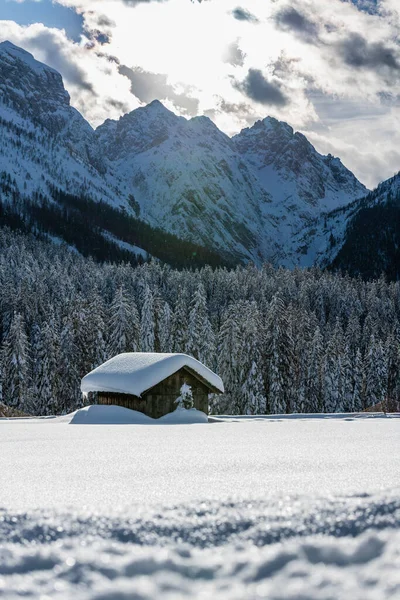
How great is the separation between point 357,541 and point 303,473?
1872 millimetres

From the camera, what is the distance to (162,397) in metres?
27.3

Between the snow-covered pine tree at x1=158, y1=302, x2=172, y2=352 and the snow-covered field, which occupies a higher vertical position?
the snow-covered pine tree at x1=158, y1=302, x2=172, y2=352

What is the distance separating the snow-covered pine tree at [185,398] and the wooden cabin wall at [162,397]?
6.1 inches

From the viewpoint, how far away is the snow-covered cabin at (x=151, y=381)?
25.8 metres

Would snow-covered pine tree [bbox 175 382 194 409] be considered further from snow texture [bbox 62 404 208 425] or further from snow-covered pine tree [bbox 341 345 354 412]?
snow-covered pine tree [bbox 341 345 354 412]

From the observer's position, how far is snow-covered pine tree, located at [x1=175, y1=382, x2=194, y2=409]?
27.5 m

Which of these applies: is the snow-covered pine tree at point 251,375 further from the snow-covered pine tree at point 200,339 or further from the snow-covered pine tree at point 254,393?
the snow-covered pine tree at point 200,339

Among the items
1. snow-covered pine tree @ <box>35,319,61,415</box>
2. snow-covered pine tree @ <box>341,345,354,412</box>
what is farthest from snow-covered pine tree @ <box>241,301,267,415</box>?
snow-covered pine tree @ <box>35,319,61,415</box>

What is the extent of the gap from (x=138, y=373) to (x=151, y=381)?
911mm

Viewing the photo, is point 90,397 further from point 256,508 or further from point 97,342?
point 256,508

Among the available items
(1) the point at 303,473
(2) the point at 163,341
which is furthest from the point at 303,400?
(1) the point at 303,473

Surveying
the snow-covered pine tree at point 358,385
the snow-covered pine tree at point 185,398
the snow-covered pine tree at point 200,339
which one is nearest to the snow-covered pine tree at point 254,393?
the snow-covered pine tree at point 200,339

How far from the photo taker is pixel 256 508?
13.4 ft

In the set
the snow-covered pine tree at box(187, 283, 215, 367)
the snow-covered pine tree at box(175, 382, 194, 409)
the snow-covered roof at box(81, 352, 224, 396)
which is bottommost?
the snow-covered pine tree at box(175, 382, 194, 409)
